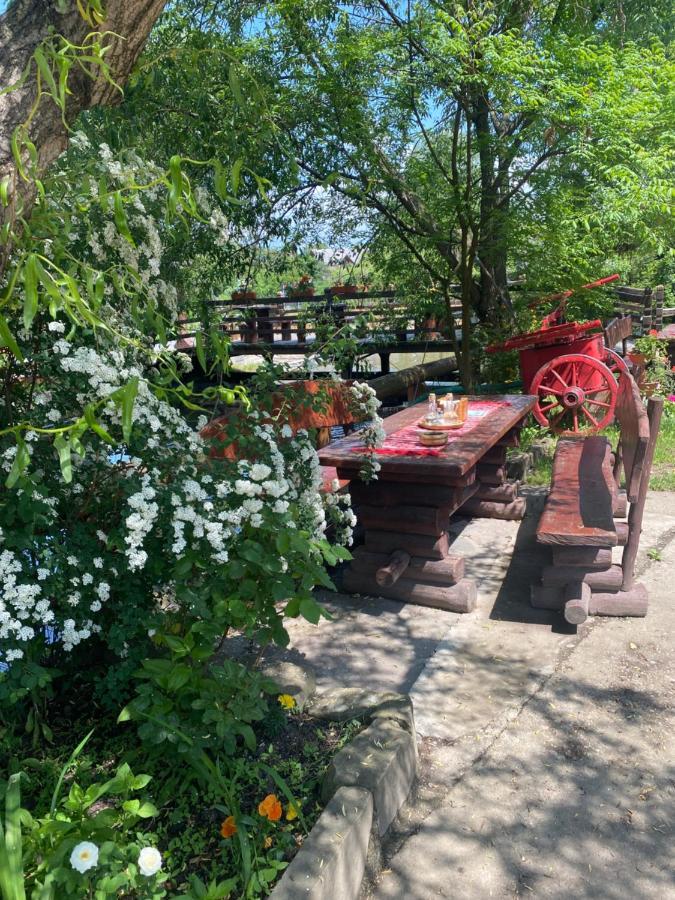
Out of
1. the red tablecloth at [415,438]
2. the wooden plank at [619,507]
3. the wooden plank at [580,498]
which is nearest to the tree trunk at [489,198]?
the red tablecloth at [415,438]

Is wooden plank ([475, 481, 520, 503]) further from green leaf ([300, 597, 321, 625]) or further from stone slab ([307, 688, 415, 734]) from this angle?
green leaf ([300, 597, 321, 625])

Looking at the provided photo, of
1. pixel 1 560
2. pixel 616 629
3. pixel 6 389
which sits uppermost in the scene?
pixel 6 389

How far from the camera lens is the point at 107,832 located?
6.08 ft

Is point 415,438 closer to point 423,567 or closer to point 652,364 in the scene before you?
point 423,567

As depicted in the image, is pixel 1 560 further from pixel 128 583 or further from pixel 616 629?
pixel 616 629

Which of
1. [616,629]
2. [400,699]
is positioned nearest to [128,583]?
[400,699]

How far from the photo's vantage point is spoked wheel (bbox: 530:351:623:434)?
783cm

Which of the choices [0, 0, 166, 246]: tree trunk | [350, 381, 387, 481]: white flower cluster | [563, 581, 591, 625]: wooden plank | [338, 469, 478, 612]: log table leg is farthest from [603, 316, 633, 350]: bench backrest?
[0, 0, 166, 246]: tree trunk

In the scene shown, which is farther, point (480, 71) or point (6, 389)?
point (480, 71)

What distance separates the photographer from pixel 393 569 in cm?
423

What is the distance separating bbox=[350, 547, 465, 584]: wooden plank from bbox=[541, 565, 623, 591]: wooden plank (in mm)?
512

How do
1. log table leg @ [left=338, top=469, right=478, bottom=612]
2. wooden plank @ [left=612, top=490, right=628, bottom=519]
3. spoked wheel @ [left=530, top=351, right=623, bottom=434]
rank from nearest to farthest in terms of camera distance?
log table leg @ [left=338, top=469, right=478, bottom=612], wooden plank @ [left=612, top=490, right=628, bottom=519], spoked wheel @ [left=530, top=351, right=623, bottom=434]

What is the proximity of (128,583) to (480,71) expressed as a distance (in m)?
6.58

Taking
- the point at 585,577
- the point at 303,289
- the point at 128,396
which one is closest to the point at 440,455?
the point at 585,577
